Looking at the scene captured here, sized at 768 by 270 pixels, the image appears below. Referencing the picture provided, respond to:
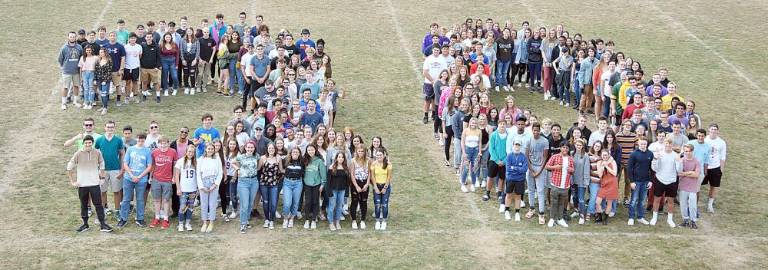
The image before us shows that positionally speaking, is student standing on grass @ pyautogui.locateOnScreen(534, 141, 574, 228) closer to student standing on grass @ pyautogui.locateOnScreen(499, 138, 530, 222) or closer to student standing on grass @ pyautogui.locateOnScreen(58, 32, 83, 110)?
student standing on grass @ pyautogui.locateOnScreen(499, 138, 530, 222)

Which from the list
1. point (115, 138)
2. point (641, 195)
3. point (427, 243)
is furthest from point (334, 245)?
point (641, 195)

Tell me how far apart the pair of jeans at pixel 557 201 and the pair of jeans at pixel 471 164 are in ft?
5.72

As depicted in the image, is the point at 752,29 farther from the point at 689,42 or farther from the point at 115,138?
the point at 115,138

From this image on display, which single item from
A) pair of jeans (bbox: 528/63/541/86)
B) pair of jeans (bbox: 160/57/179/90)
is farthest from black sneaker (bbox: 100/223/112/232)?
pair of jeans (bbox: 528/63/541/86)

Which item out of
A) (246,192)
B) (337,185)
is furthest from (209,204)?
(337,185)

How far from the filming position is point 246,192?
16.2 m

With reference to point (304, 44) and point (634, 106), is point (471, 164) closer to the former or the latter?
point (634, 106)

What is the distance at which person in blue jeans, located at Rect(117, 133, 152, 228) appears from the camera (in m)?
16.0

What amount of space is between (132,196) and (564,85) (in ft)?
37.6

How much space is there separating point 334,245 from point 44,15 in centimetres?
1818

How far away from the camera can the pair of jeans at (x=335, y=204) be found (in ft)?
53.8

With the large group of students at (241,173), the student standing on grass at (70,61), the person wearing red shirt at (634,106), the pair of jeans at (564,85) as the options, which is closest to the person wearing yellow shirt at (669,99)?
the person wearing red shirt at (634,106)

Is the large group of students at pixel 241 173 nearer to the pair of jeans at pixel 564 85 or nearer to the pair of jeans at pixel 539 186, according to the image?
the pair of jeans at pixel 539 186

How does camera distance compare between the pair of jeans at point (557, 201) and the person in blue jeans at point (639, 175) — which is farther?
the person in blue jeans at point (639, 175)
